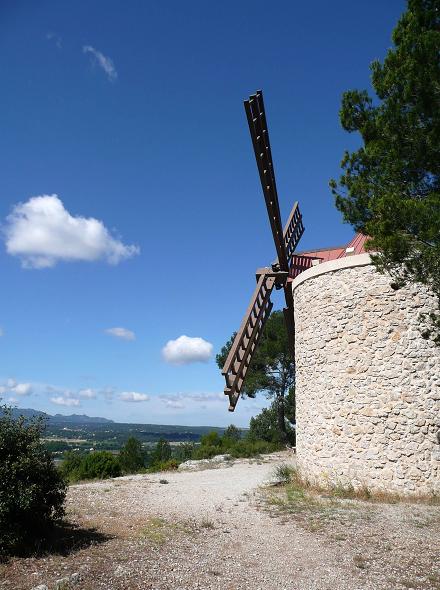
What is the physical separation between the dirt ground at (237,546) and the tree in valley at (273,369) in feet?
44.6

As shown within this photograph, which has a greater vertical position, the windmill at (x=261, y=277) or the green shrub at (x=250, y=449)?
the windmill at (x=261, y=277)

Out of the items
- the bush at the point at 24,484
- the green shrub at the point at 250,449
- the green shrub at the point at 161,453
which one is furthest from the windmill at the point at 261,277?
the green shrub at the point at 161,453

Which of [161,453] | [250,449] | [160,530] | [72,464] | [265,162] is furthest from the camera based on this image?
[161,453]

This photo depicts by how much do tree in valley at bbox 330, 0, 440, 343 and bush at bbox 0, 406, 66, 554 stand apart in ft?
17.4

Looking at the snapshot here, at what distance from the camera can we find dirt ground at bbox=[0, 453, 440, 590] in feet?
16.3

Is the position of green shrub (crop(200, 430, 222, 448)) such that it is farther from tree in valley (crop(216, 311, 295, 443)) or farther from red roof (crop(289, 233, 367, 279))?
red roof (crop(289, 233, 367, 279))

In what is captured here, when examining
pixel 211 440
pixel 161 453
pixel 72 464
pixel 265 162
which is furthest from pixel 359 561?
pixel 161 453

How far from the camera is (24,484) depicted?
221 inches

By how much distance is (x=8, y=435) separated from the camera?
5.84 meters

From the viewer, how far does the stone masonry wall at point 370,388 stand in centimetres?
899

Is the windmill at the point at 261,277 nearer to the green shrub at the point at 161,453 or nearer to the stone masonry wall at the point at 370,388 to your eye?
the stone masonry wall at the point at 370,388

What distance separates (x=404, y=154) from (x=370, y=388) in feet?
16.4

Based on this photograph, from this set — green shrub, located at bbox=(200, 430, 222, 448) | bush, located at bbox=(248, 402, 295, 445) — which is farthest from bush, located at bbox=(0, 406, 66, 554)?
bush, located at bbox=(248, 402, 295, 445)

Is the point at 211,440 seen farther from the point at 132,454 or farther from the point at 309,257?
the point at 309,257
